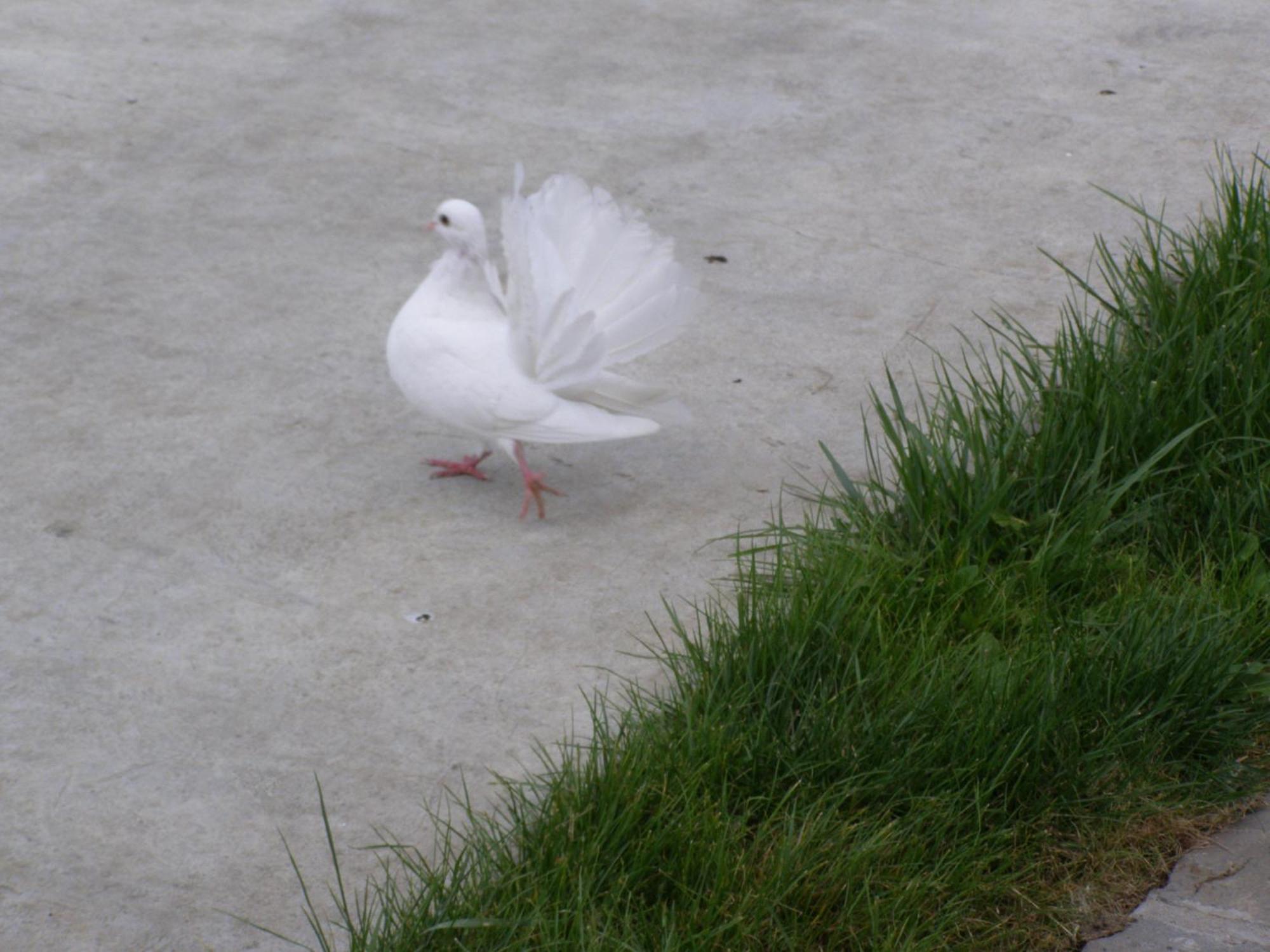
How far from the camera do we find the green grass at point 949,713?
7.84ft

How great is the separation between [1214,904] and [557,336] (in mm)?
1786

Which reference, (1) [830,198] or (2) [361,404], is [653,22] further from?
(2) [361,404]

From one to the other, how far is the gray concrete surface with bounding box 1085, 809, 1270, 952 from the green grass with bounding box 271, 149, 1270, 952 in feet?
0.16

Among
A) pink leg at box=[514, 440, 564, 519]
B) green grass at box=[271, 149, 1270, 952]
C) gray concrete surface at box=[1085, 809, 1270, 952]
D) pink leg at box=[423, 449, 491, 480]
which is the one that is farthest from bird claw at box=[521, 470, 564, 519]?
gray concrete surface at box=[1085, 809, 1270, 952]

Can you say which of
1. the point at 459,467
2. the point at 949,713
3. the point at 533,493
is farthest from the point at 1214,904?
the point at 459,467

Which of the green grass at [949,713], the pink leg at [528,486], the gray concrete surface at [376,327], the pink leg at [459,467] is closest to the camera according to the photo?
the green grass at [949,713]

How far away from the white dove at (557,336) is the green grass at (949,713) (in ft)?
1.66

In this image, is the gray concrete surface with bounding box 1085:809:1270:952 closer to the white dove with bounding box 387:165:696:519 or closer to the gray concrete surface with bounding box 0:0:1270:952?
the gray concrete surface with bounding box 0:0:1270:952

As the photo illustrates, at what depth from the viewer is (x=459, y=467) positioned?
12.6 ft

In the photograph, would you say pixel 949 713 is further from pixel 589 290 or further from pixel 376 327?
pixel 376 327

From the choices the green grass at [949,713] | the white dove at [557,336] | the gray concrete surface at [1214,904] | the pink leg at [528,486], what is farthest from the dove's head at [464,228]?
the gray concrete surface at [1214,904]

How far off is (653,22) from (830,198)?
1.74m

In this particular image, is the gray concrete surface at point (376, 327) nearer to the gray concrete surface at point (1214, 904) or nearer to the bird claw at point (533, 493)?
the bird claw at point (533, 493)

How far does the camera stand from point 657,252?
3619mm
